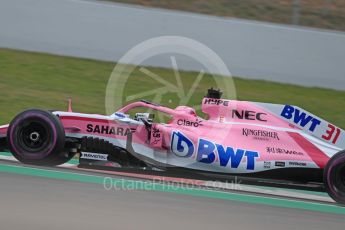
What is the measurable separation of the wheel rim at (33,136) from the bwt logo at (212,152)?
1302 mm

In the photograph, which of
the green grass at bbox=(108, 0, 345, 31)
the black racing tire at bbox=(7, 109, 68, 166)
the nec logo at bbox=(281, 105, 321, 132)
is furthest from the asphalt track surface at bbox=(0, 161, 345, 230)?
the green grass at bbox=(108, 0, 345, 31)

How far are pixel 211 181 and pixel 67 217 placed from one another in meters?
2.00

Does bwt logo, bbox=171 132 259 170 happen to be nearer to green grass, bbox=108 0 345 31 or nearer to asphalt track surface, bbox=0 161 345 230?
asphalt track surface, bbox=0 161 345 230

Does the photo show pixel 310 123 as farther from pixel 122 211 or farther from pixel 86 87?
pixel 86 87

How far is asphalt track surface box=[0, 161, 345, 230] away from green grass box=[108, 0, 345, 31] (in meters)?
6.70

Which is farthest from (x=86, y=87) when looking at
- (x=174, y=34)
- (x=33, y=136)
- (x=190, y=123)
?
(x=190, y=123)

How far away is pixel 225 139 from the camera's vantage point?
24.1 ft

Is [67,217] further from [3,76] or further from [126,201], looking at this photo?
[3,76]

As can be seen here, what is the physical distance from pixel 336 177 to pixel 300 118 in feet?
2.36

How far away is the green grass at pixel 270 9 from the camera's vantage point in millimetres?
13156


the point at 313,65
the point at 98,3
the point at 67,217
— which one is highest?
the point at 98,3

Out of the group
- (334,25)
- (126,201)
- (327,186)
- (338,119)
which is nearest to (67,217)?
(126,201)

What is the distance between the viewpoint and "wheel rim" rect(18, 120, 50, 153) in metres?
7.52

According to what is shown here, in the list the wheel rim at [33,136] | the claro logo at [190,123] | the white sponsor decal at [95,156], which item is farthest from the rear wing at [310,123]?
the wheel rim at [33,136]
